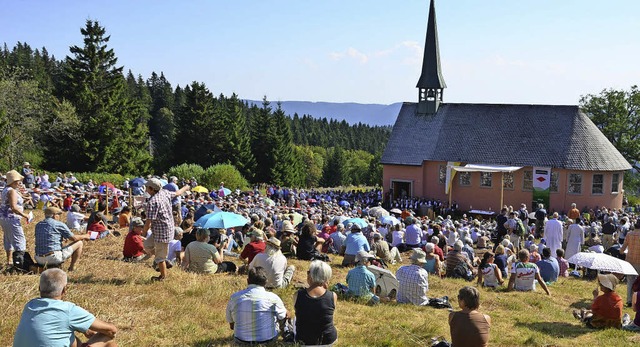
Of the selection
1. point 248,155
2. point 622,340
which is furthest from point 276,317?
point 248,155

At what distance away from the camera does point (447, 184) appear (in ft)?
120

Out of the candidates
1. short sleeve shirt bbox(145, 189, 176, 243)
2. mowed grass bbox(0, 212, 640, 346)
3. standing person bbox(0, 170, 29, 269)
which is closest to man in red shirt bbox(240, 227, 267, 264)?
mowed grass bbox(0, 212, 640, 346)

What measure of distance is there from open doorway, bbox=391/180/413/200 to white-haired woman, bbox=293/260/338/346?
3263 centimetres

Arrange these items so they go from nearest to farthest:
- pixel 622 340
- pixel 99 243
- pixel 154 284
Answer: pixel 622 340, pixel 154 284, pixel 99 243

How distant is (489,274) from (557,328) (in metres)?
3.41

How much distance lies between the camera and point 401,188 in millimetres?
39531

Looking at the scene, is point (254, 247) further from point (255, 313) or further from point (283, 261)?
point (255, 313)

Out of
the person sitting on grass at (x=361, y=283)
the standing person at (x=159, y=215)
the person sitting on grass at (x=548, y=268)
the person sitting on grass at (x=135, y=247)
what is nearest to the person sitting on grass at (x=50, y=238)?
the standing person at (x=159, y=215)

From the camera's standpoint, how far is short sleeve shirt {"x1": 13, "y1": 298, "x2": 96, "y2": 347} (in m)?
4.79

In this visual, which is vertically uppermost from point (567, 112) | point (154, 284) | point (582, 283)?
point (567, 112)

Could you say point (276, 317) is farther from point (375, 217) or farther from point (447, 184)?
point (447, 184)

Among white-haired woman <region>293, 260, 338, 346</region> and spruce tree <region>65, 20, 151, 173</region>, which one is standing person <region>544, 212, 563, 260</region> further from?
spruce tree <region>65, 20, 151, 173</region>

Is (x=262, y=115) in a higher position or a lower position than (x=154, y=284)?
higher

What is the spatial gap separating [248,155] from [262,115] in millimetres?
5003
